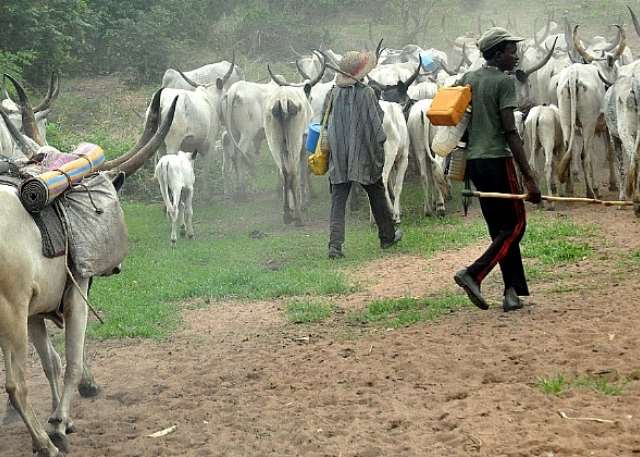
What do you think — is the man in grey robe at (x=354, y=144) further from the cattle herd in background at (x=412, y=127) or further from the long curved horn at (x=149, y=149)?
the long curved horn at (x=149, y=149)

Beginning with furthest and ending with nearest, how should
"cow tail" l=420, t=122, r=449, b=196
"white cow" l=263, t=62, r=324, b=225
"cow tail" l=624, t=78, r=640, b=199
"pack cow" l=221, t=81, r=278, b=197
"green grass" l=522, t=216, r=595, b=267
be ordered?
"pack cow" l=221, t=81, r=278, b=197 → "white cow" l=263, t=62, r=324, b=225 → "cow tail" l=420, t=122, r=449, b=196 → "cow tail" l=624, t=78, r=640, b=199 → "green grass" l=522, t=216, r=595, b=267

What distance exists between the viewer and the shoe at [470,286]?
6809 mm

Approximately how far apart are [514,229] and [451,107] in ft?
3.17

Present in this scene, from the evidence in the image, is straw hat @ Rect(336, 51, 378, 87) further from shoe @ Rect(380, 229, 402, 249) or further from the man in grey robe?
shoe @ Rect(380, 229, 402, 249)

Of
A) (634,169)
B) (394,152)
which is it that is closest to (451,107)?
(634,169)

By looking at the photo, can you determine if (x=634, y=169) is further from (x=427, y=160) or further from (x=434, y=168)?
(x=427, y=160)

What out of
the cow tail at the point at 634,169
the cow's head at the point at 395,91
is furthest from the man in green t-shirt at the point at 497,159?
the cow's head at the point at 395,91

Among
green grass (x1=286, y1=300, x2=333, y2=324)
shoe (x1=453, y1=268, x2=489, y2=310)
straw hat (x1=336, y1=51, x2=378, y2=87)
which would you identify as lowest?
green grass (x1=286, y1=300, x2=333, y2=324)

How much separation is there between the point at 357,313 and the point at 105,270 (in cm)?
261

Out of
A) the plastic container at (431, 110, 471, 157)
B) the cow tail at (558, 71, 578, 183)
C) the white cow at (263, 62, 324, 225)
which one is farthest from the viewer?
the white cow at (263, 62, 324, 225)

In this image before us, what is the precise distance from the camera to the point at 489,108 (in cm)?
684

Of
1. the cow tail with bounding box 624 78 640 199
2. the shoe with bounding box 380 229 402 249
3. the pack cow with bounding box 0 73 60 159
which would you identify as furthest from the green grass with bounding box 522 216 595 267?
the pack cow with bounding box 0 73 60 159

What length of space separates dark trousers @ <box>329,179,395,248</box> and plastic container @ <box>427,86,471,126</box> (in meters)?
3.18

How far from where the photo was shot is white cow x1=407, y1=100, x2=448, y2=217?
1225 cm
